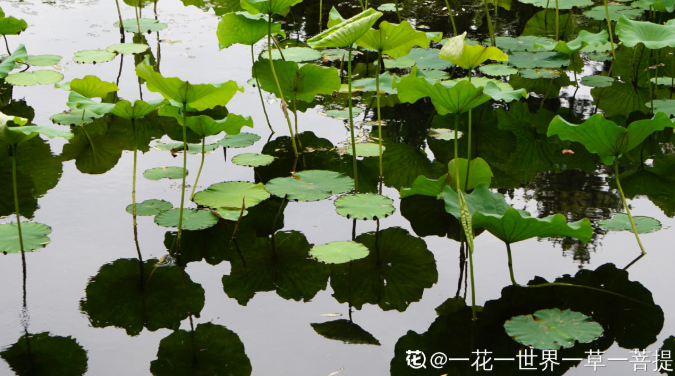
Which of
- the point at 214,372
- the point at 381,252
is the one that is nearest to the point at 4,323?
the point at 214,372

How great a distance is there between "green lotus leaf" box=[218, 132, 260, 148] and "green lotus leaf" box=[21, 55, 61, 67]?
1628 mm

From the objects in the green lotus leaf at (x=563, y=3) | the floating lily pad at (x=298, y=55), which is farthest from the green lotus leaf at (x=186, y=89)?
the green lotus leaf at (x=563, y=3)

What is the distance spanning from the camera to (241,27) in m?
2.99

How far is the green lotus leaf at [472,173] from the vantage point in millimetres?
2326

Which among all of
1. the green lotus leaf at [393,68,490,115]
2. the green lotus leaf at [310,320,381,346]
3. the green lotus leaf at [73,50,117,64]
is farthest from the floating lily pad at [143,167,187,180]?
the green lotus leaf at [73,50,117,64]

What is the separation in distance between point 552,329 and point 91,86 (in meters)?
1.93

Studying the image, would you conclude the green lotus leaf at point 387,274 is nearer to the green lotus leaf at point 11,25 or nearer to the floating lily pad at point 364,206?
the floating lily pad at point 364,206

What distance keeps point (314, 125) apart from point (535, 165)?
116cm

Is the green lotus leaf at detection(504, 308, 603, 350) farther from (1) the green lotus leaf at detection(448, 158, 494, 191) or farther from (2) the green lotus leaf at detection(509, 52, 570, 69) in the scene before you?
(2) the green lotus leaf at detection(509, 52, 570, 69)

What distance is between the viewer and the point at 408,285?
2012 millimetres

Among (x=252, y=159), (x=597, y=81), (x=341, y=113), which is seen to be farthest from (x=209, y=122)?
(x=597, y=81)

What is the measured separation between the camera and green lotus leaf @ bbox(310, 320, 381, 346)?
5.69ft

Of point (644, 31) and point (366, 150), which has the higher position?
point (644, 31)

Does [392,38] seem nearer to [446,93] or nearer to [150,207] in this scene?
[446,93]
